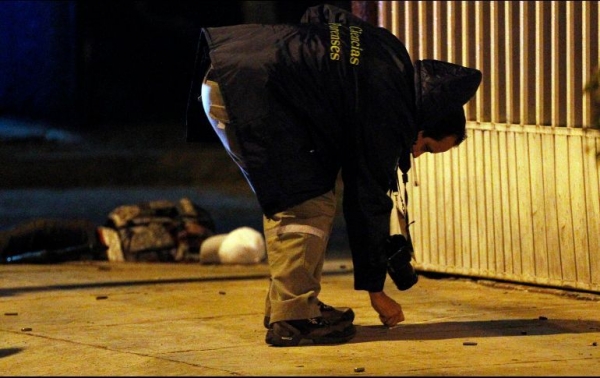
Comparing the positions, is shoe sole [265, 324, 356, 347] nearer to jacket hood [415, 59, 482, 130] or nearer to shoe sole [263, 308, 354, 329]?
shoe sole [263, 308, 354, 329]

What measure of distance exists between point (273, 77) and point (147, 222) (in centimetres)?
459

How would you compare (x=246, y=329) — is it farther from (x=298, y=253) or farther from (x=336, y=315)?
(x=298, y=253)

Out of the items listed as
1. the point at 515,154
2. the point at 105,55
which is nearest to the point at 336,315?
the point at 515,154

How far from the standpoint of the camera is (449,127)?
6859 millimetres

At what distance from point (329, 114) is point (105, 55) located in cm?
1307

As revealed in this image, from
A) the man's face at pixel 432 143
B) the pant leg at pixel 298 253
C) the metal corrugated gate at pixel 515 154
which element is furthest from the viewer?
the metal corrugated gate at pixel 515 154

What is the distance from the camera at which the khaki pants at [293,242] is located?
675 cm

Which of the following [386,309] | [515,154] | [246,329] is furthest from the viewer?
[515,154]

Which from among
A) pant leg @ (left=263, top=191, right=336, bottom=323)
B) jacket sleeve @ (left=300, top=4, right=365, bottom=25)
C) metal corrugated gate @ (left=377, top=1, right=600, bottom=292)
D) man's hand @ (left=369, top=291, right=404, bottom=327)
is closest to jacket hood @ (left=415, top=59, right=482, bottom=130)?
jacket sleeve @ (left=300, top=4, right=365, bottom=25)

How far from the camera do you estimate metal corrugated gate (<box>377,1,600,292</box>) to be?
8297 mm

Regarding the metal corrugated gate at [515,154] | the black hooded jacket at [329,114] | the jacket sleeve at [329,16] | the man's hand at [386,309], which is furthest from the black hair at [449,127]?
the metal corrugated gate at [515,154]

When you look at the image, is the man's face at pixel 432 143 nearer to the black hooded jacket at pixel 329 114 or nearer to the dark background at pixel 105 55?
the black hooded jacket at pixel 329 114

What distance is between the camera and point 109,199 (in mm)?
14641

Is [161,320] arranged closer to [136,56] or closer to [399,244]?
[399,244]
